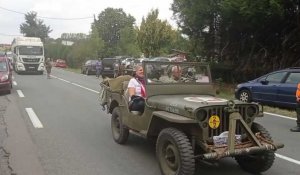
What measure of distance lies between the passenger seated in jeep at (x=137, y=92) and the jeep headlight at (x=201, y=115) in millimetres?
1668

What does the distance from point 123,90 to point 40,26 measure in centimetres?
11756

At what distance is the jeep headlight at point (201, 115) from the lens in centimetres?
620

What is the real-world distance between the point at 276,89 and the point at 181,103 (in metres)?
9.00

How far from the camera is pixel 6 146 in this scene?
855 centimetres

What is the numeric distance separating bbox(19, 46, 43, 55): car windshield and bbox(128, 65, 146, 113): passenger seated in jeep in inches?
1258

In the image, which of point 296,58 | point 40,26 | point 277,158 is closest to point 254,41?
point 296,58

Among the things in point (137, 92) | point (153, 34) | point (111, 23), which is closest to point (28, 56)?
point (153, 34)

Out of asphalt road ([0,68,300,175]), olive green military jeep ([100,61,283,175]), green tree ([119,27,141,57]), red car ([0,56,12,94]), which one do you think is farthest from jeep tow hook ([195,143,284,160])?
green tree ([119,27,141,57])

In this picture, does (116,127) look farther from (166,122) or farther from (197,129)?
(197,129)

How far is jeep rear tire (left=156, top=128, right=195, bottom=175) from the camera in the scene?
6000 mm

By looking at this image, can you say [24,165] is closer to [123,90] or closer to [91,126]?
[123,90]

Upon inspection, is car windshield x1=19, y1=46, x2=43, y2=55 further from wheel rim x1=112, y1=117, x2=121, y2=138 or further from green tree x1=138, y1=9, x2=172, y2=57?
wheel rim x1=112, y1=117, x2=121, y2=138

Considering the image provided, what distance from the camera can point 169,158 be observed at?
649cm

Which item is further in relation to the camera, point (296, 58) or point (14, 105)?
point (296, 58)
